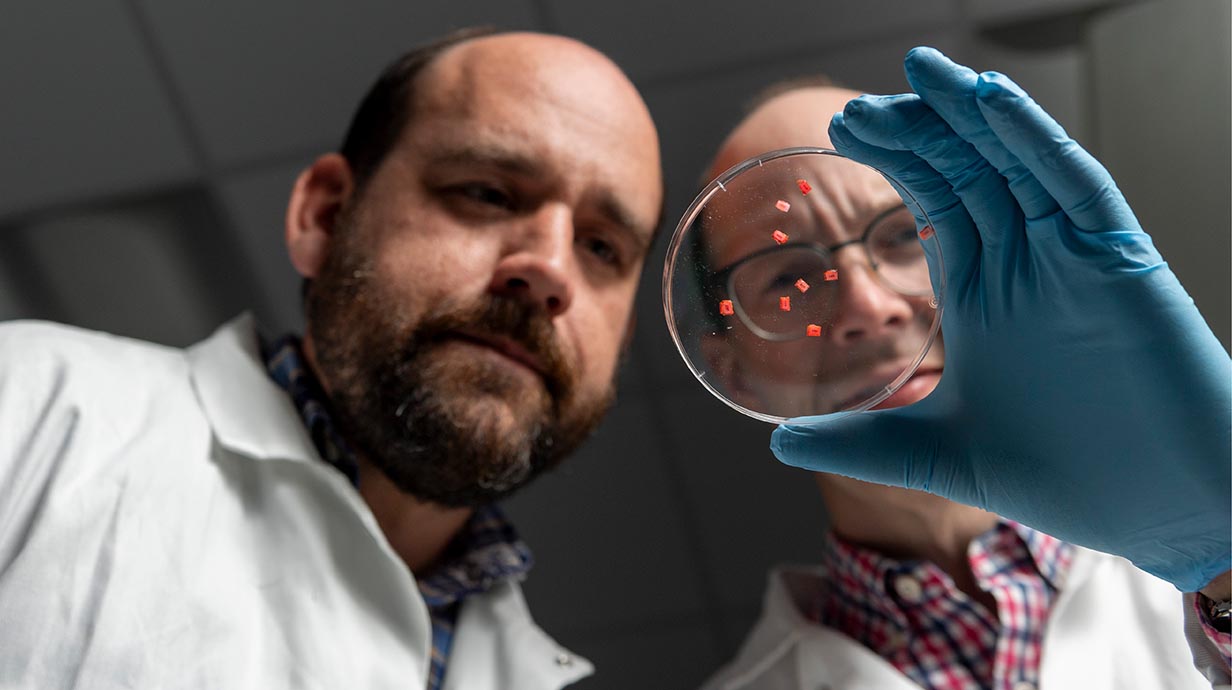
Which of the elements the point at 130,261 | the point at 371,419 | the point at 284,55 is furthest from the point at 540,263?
the point at 130,261

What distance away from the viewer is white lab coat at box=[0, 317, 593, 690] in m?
1.05

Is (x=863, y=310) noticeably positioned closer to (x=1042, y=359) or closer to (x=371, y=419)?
(x=1042, y=359)

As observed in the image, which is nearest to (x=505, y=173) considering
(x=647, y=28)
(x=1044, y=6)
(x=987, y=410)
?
(x=647, y=28)

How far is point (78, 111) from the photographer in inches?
75.1

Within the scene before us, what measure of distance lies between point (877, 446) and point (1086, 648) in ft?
1.99

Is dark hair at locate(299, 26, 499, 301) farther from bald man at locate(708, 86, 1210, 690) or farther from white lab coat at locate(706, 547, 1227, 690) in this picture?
white lab coat at locate(706, 547, 1227, 690)

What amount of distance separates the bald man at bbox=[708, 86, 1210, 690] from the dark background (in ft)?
1.04

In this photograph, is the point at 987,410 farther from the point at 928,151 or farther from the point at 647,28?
the point at 647,28

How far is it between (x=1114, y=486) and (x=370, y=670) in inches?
38.9

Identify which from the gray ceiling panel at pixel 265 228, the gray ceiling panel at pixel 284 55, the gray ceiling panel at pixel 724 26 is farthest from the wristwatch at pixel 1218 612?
the gray ceiling panel at pixel 265 228

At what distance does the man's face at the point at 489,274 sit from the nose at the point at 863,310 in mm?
459

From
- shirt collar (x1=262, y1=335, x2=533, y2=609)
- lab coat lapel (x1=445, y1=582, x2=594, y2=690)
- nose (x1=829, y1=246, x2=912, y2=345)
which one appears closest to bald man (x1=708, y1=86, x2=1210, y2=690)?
nose (x1=829, y1=246, x2=912, y2=345)

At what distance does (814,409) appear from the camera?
107 cm

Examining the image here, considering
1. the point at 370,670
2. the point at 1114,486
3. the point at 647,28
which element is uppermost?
the point at 647,28
